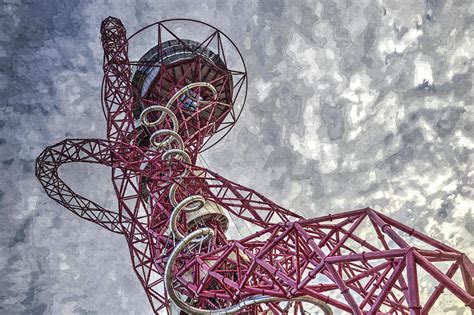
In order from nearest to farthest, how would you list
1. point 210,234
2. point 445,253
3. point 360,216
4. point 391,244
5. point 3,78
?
1. point 445,253
2. point 360,216
3. point 210,234
4. point 3,78
5. point 391,244

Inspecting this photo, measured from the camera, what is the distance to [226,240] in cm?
2311

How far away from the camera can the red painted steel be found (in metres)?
10.4

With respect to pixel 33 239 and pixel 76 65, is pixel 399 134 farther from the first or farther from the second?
pixel 33 239

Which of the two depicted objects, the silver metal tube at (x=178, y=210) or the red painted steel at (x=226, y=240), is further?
the silver metal tube at (x=178, y=210)

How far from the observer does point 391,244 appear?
41.7 metres

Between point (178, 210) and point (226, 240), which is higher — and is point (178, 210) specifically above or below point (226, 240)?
below

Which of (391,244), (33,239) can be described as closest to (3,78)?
(33,239)

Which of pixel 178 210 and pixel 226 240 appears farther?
pixel 226 240

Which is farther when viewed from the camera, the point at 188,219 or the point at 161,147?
the point at 161,147

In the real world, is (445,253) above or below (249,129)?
below

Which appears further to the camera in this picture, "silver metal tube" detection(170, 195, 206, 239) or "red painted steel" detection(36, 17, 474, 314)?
"silver metal tube" detection(170, 195, 206, 239)

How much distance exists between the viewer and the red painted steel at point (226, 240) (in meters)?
10.4

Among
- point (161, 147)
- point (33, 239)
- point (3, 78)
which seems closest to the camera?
point (161, 147)

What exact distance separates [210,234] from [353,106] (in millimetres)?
24843
